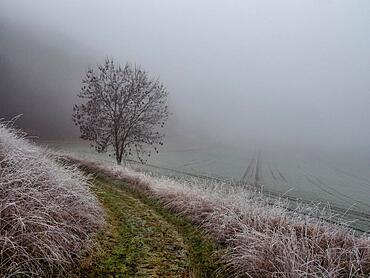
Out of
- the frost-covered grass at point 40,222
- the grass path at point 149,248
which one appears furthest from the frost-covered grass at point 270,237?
the frost-covered grass at point 40,222

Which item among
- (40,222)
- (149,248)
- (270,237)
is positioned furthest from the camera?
(149,248)

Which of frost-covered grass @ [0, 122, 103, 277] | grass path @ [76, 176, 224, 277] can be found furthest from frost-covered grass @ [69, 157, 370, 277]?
frost-covered grass @ [0, 122, 103, 277]

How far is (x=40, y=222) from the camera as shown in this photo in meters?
5.82

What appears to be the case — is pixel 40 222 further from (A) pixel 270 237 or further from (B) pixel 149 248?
(A) pixel 270 237

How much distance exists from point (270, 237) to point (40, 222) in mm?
4241

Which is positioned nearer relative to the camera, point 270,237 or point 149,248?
point 270,237

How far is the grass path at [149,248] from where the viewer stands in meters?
6.07

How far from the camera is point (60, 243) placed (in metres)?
5.86

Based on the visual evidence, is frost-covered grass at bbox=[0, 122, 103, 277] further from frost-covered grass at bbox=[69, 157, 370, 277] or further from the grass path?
frost-covered grass at bbox=[69, 157, 370, 277]

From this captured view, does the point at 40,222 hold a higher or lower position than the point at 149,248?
higher

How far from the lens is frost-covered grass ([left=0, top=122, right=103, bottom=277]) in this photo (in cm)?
516

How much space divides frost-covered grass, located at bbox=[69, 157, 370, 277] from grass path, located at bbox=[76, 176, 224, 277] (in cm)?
47

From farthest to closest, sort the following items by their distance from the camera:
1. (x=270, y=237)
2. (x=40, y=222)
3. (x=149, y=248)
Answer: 1. (x=149, y=248)
2. (x=270, y=237)
3. (x=40, y=222)

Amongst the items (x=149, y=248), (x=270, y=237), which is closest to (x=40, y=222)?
(x=149, y=248)
